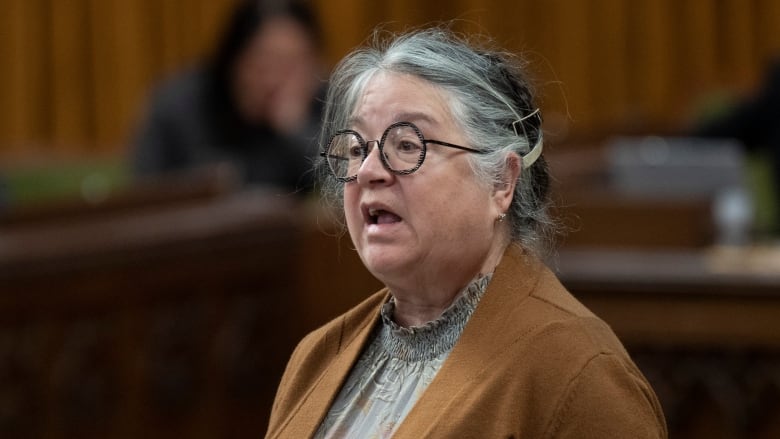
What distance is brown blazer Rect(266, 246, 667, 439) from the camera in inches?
59.2

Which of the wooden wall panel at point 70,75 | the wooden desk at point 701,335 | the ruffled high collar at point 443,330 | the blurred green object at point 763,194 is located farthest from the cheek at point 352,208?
the wooden wall panel at point 70,75

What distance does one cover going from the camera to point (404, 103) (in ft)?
5.35

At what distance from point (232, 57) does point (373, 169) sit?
11.1 ft

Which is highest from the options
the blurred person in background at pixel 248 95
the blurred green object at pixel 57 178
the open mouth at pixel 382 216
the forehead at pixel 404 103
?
the forehead at pixel 404 103

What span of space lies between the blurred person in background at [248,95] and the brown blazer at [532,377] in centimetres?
324

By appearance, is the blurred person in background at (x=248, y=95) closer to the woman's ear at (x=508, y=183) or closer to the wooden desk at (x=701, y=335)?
the wooden desk at (x=701, y=335)

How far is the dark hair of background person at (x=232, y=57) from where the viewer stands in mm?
4898

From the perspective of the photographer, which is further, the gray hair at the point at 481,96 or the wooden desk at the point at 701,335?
the wooden desk at the point at 701,335

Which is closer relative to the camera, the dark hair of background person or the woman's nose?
the woman's nose

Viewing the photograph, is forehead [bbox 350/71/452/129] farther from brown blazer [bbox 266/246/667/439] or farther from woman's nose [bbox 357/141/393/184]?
brown blazer [bbox 266/246/667/439]

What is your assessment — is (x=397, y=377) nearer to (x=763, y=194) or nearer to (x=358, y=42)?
(x=763, y=194)

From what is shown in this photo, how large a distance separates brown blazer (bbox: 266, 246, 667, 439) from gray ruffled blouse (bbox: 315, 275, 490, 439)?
0.03 m

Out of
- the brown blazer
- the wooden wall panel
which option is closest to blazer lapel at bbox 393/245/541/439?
the brown blazer

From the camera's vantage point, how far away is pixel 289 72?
4922 millimetres
